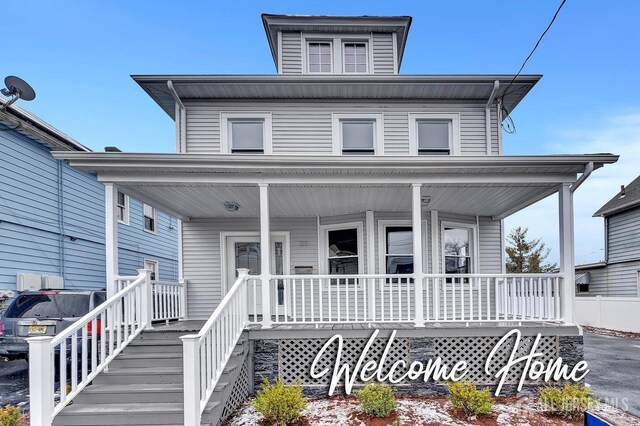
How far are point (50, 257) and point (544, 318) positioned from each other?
10.8m

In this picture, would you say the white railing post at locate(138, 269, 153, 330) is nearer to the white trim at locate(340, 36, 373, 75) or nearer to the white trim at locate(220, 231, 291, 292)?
the white trim at locate(220, 231, 291, 292)

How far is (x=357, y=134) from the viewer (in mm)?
8922

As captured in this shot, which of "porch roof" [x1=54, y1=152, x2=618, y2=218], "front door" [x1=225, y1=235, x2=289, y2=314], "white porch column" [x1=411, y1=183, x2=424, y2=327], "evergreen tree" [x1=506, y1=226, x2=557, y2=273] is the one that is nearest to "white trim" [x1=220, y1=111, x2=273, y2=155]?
"front door" [x1=225, y1=235, x2=289, y2=314]

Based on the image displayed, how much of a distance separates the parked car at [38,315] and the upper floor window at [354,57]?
7436 mm

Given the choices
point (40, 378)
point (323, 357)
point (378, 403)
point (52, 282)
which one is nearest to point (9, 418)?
point (40, 378)

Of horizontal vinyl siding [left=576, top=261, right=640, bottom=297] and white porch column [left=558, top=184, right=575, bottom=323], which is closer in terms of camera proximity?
white porch column [left=558, top=184, right=575, bottom=323]

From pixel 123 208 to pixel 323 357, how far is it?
9.21 meters

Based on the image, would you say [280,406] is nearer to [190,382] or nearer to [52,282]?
[190,382]

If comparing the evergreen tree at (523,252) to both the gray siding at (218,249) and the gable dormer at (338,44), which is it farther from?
the gable dormer at (338,44)

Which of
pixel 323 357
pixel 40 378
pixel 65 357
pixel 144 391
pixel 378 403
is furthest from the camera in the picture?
pixel 323 357

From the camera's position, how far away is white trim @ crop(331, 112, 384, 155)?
8.80 m

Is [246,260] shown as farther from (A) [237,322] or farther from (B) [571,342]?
(B) [571,342]

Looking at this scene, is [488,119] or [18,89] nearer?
[18,89]

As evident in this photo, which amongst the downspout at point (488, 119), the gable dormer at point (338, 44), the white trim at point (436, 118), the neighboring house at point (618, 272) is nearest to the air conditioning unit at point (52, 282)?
the gable dormer at point (338, 44)
